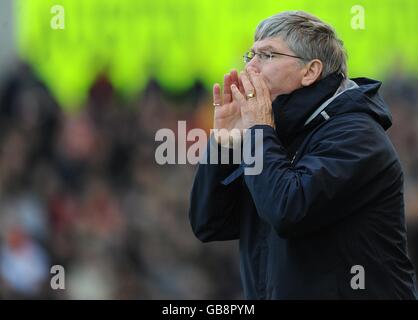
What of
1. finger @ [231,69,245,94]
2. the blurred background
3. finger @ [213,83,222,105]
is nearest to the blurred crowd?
the blurred background

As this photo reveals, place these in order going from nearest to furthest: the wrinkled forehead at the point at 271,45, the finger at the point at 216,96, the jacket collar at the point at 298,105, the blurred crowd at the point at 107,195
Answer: the jacket collar at the point at 298,105 → the wrinkled forehead at the point at 271,45 → the finger at the point at 216,96 → the blurred crowd at the point at 107,195

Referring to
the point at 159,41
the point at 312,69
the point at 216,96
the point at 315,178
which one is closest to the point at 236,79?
the point at 216,96

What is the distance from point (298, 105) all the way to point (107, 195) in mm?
4724

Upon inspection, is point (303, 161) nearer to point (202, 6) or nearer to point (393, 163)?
point (393, 163)

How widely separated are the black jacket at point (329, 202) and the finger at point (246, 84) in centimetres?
12

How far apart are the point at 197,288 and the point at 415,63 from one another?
9.02ft

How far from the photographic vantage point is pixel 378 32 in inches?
304

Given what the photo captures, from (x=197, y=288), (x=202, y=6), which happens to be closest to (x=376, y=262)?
(x=197, y=288)

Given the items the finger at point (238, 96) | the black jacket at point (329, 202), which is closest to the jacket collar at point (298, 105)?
the black jacket at point (329, 202)

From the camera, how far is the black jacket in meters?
3.01

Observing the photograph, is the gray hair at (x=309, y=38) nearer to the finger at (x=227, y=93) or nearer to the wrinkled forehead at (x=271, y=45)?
the wrinkled forehead at (x=271, y=45)

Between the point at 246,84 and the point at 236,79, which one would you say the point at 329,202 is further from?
the point at 236,79

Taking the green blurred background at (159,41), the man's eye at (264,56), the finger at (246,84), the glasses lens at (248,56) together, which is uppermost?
the green blurred background at (159,41)

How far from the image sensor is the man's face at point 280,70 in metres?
3.35
